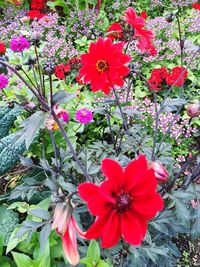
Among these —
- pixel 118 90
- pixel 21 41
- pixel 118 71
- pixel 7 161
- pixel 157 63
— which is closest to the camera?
pixel 118 71

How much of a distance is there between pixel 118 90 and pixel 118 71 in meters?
1.15

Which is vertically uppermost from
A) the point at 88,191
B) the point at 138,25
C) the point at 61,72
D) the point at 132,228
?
the point at 138,25

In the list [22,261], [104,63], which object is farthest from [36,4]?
[22,261]

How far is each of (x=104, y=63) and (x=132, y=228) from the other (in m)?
0.54

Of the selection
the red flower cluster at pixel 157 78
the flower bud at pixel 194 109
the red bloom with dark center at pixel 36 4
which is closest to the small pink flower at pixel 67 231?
the flower bud at pixel 194 109

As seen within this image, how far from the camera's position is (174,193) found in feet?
3.83

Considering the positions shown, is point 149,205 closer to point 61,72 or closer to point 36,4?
point 61,72

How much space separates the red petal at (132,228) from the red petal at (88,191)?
93 millimetres

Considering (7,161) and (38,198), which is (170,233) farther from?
(7,161)

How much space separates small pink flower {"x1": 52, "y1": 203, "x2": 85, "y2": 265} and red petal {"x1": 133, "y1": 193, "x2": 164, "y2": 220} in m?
0.15

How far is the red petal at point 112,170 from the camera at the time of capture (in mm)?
710

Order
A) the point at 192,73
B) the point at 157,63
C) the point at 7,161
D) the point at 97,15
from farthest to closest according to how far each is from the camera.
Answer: the point at 97,15 → the point at 157,63 → the point at 192,73 → the point at 7,161

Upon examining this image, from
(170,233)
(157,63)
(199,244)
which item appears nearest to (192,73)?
(157,63)

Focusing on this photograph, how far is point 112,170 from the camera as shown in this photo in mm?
718
